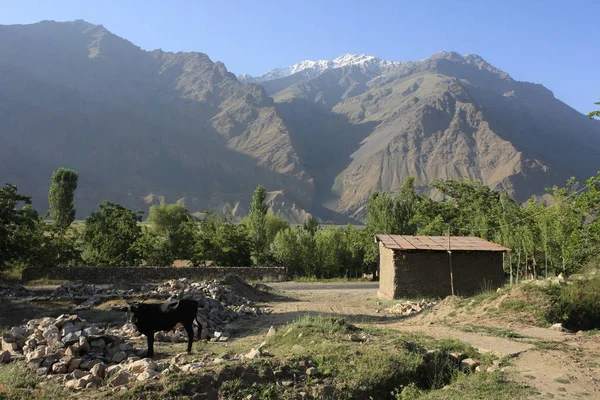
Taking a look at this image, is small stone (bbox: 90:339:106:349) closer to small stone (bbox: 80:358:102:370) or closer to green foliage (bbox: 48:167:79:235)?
small stone (bbox: 80:358:102:370)

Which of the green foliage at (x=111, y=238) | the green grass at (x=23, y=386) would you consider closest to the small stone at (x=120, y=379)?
the green grass at (x=23, y=386)

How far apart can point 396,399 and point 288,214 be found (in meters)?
157

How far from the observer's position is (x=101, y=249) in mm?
38562

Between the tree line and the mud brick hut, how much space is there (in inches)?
182

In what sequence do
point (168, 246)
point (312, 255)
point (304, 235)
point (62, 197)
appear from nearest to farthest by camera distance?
point (168, 246) < point (312, 255) < point (304, 235) < point (62, 197)

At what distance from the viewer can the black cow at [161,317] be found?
1056cm

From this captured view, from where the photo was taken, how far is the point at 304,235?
150ft

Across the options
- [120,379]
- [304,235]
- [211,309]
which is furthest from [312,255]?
[120,379]

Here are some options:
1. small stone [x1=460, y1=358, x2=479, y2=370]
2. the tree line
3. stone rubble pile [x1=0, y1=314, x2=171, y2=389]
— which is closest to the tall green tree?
the tree line

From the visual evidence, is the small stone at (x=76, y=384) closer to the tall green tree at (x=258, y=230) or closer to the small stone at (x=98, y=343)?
the small stone at (x=98, y=343)

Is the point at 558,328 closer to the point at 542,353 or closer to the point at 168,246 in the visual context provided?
the point at 542,353

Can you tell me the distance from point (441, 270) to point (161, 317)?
15.0 metres

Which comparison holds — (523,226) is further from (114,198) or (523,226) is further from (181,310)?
(114,198)

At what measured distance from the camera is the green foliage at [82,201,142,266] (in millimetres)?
38281
